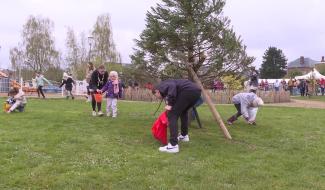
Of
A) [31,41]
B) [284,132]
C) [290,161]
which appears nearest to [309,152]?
[290,161]

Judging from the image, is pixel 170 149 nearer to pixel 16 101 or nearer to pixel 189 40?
pixel 189 40

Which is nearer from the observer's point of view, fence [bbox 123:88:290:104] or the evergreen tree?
the evergreen tree

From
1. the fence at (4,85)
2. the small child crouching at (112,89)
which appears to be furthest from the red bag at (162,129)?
the fence at (4,85)

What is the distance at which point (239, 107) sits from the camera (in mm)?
13727

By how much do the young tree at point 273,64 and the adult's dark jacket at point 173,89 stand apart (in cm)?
7889

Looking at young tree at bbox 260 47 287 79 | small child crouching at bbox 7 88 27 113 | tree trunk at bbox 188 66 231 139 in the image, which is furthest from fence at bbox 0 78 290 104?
young tree at bbox 260 47 287 79

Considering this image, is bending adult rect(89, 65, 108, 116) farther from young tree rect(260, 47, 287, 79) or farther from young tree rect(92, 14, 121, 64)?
young tree rect(260, 47, 287, 79)

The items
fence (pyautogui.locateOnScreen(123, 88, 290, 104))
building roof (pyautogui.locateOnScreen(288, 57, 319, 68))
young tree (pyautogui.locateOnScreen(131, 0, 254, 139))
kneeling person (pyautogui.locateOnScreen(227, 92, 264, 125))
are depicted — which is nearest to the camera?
young tree (pyautogui.locateOnScreen(131, 0, 254, 139))

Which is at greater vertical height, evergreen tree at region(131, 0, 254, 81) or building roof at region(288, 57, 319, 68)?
building roof at region(288, 57, 319, 68)

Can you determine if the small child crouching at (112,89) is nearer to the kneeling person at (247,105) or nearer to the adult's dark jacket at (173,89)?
the kneeling person at (247,105)

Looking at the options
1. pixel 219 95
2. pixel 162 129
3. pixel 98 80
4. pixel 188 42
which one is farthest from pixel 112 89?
pixel 219 95

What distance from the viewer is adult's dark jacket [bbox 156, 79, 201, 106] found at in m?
8.98

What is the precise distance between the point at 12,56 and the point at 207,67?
58.5 metres

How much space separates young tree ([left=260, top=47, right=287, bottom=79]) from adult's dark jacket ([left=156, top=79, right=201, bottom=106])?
78.9 m
